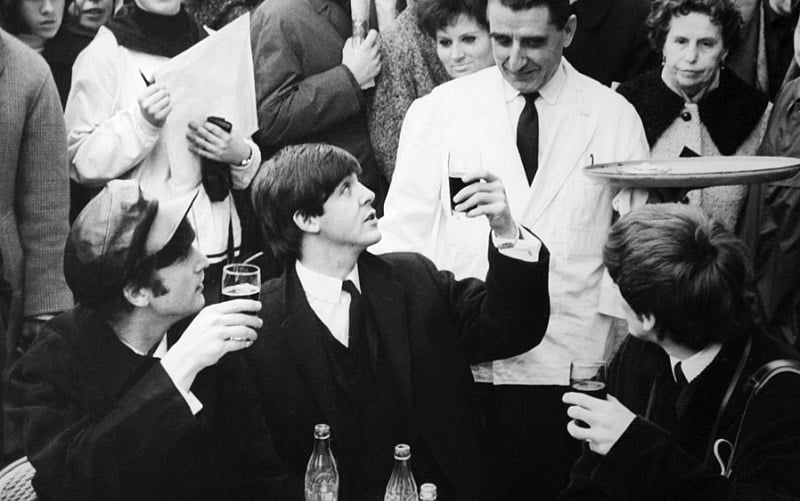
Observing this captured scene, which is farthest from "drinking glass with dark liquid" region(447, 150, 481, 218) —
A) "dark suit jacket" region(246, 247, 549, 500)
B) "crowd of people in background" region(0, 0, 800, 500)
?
"dark suit jacket" region(246, 247, 549, 500)

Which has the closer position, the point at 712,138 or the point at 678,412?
the point at 678,412

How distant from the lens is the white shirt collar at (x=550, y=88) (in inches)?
140

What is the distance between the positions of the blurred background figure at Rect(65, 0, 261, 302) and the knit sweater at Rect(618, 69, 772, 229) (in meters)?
1.39

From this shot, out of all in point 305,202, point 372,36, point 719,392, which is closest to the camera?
point 719,392

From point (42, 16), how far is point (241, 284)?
997 mm

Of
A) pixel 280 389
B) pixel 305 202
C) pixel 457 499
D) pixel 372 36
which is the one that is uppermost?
pixel 372 36

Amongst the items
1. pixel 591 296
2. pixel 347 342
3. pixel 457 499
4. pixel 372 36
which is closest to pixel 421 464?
pixel 457 499

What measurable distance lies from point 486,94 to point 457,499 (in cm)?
125

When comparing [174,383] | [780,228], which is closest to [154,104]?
[174,383]

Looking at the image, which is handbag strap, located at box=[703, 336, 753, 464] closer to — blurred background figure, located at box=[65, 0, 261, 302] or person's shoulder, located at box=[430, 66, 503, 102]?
person's shoulder, located at box=[430, 66, 503, 102]

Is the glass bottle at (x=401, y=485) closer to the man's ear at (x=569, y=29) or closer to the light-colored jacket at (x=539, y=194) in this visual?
the light-colored jacket at (x=539, y=194)

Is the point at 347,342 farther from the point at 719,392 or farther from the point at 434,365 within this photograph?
the point at 719,392

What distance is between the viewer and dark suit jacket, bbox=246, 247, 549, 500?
11.1 ft

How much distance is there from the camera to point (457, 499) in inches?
136
